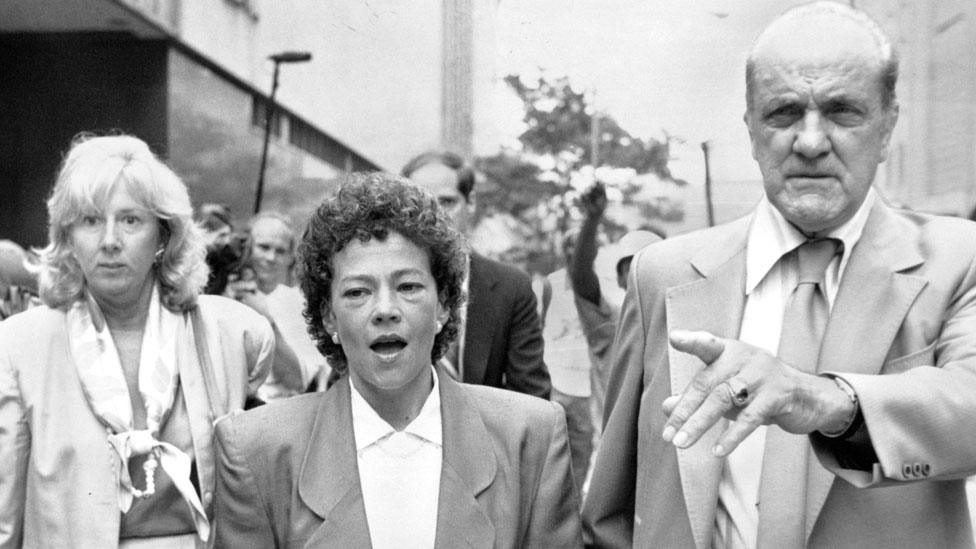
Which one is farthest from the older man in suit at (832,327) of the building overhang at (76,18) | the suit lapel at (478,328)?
the building overhang at (76,18)

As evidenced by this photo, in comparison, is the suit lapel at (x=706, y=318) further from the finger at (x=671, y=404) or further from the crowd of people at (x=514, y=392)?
the finger at (x=671, y=404)

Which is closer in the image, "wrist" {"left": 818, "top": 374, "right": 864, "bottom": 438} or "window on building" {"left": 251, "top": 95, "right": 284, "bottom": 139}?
"wrist" {"left": 818, "top": 374, "right": 864, "bottom": 438}

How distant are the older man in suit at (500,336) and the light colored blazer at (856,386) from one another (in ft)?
7.02

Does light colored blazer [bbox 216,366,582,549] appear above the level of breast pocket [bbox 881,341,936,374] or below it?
below

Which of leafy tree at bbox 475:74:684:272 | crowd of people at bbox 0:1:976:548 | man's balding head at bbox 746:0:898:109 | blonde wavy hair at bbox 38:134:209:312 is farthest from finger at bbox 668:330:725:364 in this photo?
leafy tree at bbox 475:74:684:272

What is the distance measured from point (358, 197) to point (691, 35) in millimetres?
3318

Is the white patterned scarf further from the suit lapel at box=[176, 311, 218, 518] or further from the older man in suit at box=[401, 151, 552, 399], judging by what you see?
the older man in suit at box=[401, 151, 552, 399]

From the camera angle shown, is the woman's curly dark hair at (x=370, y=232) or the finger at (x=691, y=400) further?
the woman's curly dark hair at (x=370, y=232)

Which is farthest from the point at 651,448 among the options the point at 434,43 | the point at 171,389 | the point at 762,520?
the point at 434,43

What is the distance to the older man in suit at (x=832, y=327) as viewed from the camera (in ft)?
6.88

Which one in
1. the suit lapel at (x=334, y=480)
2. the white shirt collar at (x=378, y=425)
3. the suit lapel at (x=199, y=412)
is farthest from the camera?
the suit lapel at (x=199, y=412)

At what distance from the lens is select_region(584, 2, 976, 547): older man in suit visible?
Answer: 6.88 feet

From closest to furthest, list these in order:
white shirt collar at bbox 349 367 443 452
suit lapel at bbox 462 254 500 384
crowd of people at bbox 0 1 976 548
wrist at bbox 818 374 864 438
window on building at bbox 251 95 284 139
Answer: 1. wrist at bbox 818 374 864 438
2. crowd of people at bbox 0 1 976 548
3. white shirt collar at bbox 349 367 443 452
4. suit lapel at bbox 462 254 500 384
5. window on building at bbox 251 95 284 139

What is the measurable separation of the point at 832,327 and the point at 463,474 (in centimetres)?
76
